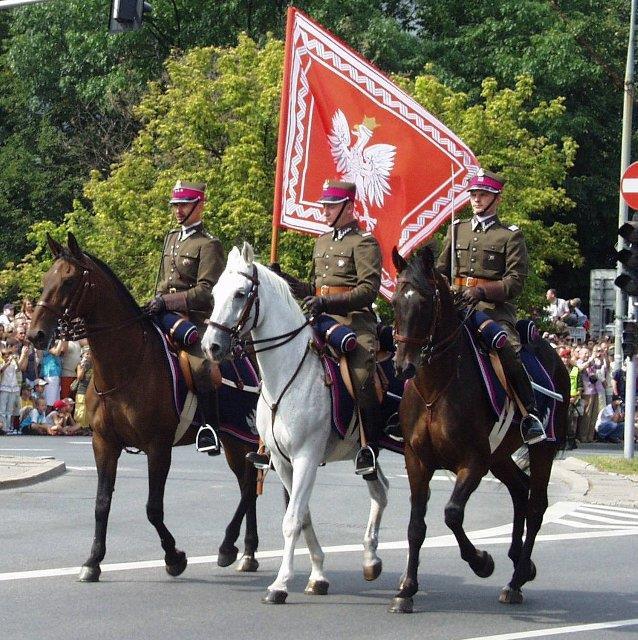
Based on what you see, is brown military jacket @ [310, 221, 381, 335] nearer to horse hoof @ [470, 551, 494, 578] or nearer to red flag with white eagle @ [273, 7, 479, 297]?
horse hoof @ [470, 551, 494, 578]

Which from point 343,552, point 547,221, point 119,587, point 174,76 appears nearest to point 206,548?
point 343,552

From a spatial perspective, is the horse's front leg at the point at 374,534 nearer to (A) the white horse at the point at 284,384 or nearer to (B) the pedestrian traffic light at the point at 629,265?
(A) the white horse at the point at 284,384

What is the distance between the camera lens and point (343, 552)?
13836 mm

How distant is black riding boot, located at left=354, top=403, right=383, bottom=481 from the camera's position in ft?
38.0

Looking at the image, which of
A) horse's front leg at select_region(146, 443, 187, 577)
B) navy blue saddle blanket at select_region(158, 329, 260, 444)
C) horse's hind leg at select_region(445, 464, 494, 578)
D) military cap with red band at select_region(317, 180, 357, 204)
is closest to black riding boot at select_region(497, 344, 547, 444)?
horse's hind leg at select_region(445, 464, 494, 578)

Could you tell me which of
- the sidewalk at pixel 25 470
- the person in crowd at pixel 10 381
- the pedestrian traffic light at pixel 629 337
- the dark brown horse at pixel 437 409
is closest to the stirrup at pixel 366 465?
the dark brown horse at pixel 437 409

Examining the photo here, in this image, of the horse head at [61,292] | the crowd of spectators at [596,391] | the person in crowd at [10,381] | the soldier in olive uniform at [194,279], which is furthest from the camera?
the crowd of spectators at [596,391]

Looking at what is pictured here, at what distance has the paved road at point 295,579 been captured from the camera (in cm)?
1006

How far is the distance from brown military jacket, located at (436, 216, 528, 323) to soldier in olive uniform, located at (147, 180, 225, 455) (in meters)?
2.03

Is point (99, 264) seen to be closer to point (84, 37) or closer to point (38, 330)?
point (38, 330)

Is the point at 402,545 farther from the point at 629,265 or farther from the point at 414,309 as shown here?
the point at 629,265

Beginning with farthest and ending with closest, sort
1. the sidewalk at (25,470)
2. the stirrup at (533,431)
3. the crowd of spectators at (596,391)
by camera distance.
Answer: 1. the crowd of spectators at (596,391)
2. the sidewalk at (25,470)
3. the stirrup at (533,431)

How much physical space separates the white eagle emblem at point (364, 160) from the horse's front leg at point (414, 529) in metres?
6.25

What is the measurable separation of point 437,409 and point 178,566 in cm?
258
